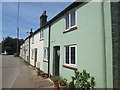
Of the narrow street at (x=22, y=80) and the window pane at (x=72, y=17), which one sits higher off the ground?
the window pane at (x=72, y=17)

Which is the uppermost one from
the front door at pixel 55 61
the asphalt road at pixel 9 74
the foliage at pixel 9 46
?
the foliage at pixel 9 46

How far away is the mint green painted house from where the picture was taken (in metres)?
5.28

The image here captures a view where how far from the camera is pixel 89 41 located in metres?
6.16

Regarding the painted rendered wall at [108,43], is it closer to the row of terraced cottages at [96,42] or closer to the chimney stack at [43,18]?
the row of terraced cottages at [96,42]

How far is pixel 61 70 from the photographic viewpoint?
9.44 m

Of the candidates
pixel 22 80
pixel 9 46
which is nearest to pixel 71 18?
pixel 22 80

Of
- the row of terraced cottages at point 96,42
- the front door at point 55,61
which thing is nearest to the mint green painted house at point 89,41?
the row of terraced cottages at point 96,42

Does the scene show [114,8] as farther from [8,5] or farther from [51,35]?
[8,5]

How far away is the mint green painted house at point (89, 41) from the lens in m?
5.28

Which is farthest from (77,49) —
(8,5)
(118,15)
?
(8,5)

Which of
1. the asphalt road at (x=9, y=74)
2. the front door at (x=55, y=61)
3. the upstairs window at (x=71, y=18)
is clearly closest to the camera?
the upstairs window at (x=71, y=18)

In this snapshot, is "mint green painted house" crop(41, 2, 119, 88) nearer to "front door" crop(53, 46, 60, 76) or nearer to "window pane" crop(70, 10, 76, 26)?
"window pane" crop(70, 10, 76, 26)

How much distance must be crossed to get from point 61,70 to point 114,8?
19.3ft

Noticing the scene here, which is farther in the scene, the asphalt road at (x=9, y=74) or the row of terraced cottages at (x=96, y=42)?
the asphalt road at (x=9, y=74)
